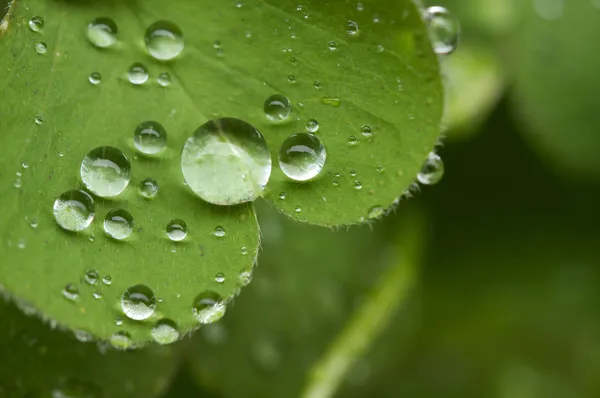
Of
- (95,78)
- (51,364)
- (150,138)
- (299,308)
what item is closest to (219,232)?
(150,138)

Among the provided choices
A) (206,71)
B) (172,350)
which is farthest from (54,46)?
(172,350)

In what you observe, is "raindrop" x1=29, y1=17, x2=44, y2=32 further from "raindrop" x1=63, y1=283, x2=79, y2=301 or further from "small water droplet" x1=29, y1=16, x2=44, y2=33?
"raindrop" x1=63, y1=283, x2=79, y2=301

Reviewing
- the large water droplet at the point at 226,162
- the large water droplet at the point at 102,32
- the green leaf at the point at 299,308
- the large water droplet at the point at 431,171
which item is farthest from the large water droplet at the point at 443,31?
the green leaf at the point at 299,308

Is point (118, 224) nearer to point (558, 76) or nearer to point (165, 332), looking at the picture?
point (165, 332)

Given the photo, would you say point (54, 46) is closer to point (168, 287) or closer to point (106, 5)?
point (106, 5)

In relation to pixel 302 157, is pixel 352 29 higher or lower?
higher

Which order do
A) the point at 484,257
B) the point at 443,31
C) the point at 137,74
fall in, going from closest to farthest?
the point at 137,74
the point at 443,31
the point at 484,257
